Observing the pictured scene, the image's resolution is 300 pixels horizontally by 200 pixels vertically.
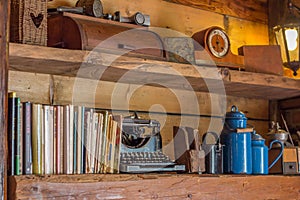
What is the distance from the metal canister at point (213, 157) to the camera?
220cm

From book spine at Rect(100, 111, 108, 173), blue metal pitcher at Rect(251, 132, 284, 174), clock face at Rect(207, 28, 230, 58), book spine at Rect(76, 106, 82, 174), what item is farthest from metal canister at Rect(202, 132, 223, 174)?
book spine at Rect(76, 106, 82, 174)

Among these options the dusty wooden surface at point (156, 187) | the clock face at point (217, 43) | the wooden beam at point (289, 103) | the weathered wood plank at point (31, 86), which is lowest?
the dusty wooden surface at point (156, 187)

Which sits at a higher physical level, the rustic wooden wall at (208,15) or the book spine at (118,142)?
the rustic wooden wall at (208,15)

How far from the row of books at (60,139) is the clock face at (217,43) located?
62 cm

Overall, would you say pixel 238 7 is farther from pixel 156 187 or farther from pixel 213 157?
pixel 156 187

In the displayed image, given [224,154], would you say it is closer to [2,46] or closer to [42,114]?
[42,114]

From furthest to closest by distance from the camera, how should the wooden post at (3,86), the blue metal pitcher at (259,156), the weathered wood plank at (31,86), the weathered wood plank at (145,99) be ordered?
1. the blue metal pitcher at (259,156)
2. the weathered wood plank at (145,99)
3. the weathered wood plank at (31,86)
4. the wooden post at (3,86)

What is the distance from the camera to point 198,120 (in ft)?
8.29

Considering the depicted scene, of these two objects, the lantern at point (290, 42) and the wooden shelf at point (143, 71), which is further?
the lantern at point (290, 42)

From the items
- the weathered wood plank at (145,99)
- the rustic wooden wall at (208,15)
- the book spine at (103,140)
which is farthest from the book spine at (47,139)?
the rustic wooden wall at (208,15)

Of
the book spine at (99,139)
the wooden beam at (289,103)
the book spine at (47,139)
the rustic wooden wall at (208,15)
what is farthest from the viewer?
the wooden beam at (289,103)

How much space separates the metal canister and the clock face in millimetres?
391

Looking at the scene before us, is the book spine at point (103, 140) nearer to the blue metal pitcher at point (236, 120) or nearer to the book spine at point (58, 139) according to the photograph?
the book spine at point (58, 139)

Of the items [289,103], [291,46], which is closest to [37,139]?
[291,46]
